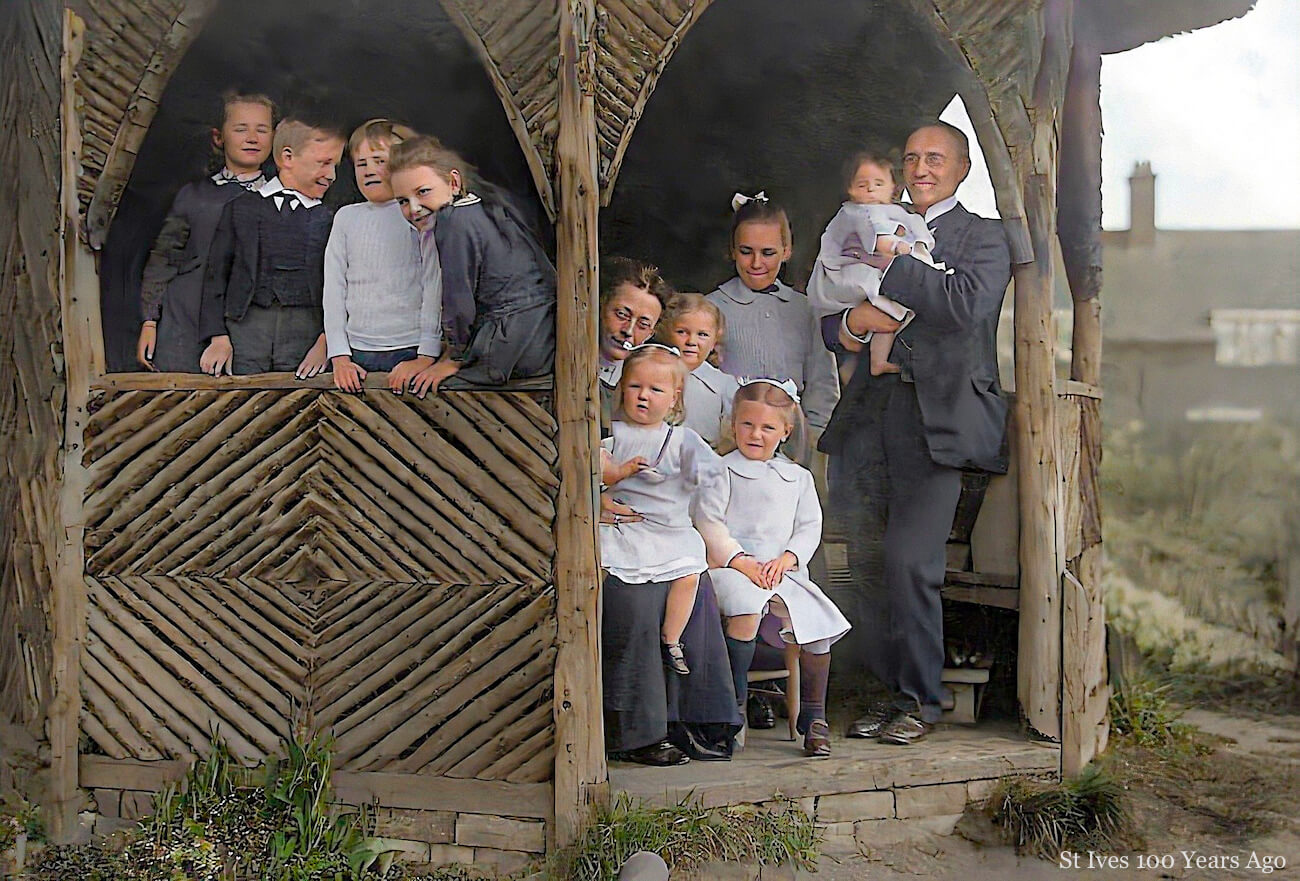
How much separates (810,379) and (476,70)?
2228mm

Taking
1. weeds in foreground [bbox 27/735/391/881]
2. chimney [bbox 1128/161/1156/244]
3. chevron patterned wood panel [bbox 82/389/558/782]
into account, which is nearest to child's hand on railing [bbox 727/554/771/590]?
chevron patterned wood panel [bbox 82/389/558/782]

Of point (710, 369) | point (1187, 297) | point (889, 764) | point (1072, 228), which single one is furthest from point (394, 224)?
point (1187, 297)

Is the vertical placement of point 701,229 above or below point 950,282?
above

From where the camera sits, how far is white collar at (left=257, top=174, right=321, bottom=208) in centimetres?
526

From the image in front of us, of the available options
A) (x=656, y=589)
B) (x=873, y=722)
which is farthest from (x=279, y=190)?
(x=873, y=722)

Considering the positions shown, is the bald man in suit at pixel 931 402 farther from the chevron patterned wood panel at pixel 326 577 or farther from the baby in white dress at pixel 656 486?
the chevron patterned wood panel at pixel 326 577

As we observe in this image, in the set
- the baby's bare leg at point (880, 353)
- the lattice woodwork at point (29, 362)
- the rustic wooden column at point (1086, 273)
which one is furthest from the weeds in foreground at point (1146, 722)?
the lattice woodwork at point (29, 362)

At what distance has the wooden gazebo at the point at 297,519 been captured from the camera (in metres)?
4.64

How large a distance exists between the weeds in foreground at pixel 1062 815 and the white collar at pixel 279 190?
12.9 feet

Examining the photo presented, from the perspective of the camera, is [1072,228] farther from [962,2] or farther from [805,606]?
[805,606]

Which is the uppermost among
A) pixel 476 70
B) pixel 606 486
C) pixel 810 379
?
pixel 476 70

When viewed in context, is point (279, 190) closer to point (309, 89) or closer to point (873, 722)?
point (309, 89)

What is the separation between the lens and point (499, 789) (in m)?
4.71

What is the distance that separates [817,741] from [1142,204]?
50.2 ft
